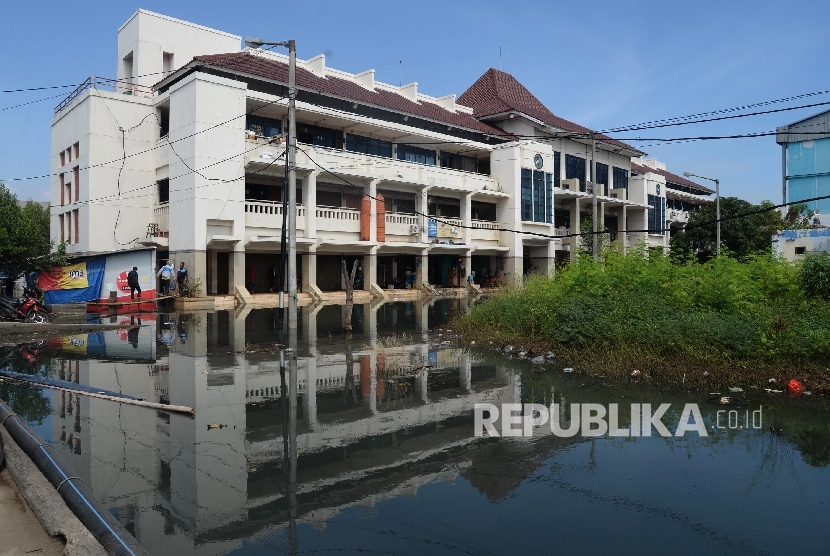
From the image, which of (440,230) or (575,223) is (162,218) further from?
(575,223)

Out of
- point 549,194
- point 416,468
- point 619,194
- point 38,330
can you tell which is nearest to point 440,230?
point 549,194

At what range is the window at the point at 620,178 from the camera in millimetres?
49156

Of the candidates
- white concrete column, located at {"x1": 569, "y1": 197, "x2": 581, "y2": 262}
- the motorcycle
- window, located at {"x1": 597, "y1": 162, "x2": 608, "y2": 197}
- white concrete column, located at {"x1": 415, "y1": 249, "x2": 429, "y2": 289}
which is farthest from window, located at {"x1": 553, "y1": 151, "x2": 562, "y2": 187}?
the motorcycle

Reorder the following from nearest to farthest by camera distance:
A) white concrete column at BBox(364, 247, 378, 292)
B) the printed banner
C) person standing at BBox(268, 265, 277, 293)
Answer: the printed banner
person standing at BBox(268, 265, 277, 293)
white concrete column at BBox(364, 247, 378, 292)

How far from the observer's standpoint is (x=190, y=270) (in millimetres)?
25641

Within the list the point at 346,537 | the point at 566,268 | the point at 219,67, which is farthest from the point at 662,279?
the point at 219,67

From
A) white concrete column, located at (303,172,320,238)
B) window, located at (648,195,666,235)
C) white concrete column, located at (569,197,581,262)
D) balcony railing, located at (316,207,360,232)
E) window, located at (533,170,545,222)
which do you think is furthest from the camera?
window, located at (648,195,666,235)

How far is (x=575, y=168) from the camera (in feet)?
148

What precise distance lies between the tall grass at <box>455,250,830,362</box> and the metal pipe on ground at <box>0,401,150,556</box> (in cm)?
902

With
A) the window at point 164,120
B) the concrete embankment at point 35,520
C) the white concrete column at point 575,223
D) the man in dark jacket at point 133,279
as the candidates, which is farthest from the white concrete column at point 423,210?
the concrete embankment at point 35,520

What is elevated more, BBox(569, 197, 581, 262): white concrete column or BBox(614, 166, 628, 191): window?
BBox(614, 166, 628, 191): window

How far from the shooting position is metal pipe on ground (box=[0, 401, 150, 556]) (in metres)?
3.85

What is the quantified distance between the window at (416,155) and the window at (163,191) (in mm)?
12895

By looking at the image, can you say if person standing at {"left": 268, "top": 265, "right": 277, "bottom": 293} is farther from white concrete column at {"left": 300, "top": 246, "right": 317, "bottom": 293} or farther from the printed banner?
the printed banner
